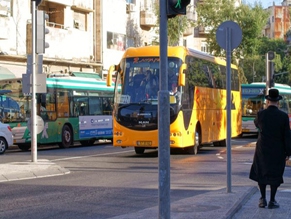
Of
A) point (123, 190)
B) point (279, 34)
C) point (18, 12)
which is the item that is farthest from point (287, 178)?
point (279, 34)

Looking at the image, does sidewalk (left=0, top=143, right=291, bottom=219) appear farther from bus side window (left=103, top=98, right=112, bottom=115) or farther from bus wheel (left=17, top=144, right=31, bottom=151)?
bus side window (left=103, top=98, right=112, bottom=115)

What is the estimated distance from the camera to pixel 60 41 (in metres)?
42.9

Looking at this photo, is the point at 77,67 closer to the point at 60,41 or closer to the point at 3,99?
the point at 60,41

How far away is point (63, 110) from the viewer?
31.8 m

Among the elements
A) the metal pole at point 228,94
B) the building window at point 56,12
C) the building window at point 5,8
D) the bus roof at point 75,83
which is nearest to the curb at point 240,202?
the metal pole at point 228,94

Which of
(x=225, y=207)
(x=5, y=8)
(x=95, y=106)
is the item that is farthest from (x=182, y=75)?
(x=5, y=8)

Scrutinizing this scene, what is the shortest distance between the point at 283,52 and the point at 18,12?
6855 cm

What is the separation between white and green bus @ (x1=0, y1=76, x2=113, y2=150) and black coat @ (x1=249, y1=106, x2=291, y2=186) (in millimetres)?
19629

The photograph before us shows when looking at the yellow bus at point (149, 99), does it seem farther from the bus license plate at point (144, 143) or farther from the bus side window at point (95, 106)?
the bus side window at point (95, 106)

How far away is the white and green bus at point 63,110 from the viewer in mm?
29469

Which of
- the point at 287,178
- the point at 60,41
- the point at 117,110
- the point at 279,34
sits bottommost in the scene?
the point at 287,178

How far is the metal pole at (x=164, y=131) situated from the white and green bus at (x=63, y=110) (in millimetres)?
→ 21362

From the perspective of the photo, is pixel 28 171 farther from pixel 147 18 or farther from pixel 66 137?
pixel 147 18

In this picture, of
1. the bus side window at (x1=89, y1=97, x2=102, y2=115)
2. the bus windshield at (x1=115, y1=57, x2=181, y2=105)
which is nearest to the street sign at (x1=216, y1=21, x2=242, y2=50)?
the bus windshield at (x1=115, y1=57, x2=181, y2=105)
